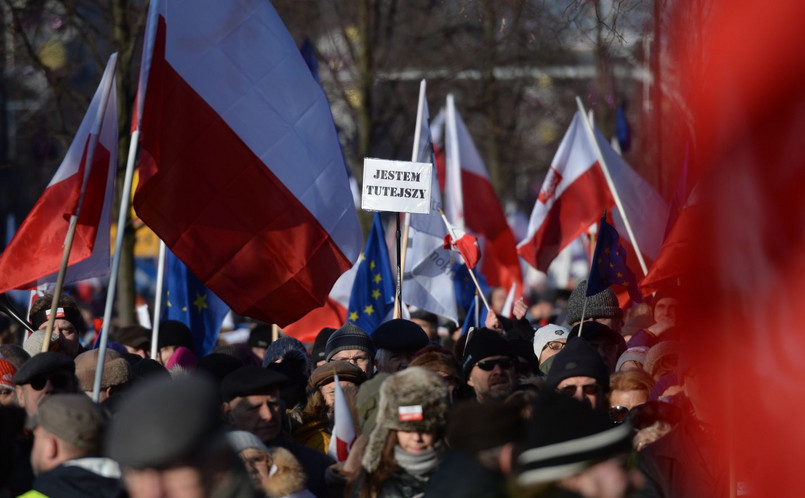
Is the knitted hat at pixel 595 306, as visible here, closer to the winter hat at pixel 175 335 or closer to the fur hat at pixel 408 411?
the winter hat at pixel 175 335

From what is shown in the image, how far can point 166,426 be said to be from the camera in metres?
3.43

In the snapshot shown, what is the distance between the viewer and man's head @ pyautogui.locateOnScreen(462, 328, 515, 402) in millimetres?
6977

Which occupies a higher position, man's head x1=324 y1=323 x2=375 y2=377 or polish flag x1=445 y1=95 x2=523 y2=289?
polish flag x1=445 y1=95 x2=523 y2=289

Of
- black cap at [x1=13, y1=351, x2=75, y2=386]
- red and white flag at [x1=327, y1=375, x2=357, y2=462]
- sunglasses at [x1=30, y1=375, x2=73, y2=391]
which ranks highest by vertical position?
black cap at [x1=13, y1=351, x2=75, y2=386]

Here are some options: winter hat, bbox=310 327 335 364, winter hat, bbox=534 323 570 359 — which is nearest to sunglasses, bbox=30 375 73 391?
winter hat, bbox=310 327 335 364

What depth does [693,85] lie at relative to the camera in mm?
3605

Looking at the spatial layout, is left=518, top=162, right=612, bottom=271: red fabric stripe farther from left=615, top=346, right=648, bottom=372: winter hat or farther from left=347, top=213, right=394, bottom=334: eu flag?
left=615, top=346, right=648, bottom=372: winter hat

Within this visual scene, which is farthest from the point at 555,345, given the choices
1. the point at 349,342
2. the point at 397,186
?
the point at 397,186

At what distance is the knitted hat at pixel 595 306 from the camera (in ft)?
30.1

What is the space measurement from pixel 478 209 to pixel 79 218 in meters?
6.34

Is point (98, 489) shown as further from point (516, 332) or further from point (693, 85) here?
point (516, 332)

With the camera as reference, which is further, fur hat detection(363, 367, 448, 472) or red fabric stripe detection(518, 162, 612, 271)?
red fabric stripe detection(518, 162, 612, 271)

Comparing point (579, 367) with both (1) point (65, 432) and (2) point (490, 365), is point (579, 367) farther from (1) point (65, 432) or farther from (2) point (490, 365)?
(1) point (65, 432)

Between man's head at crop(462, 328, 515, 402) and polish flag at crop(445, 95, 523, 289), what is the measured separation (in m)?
6.12
